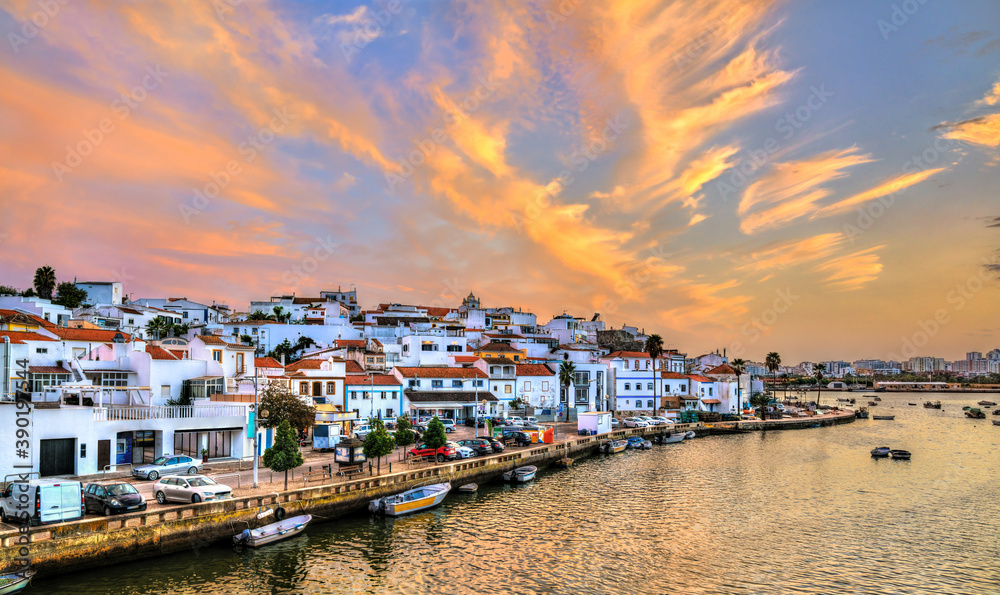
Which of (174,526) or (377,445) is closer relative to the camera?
(174,526)

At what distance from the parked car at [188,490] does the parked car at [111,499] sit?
1.89m

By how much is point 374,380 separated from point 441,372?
31.4 feet

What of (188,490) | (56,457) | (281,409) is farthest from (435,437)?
(56,457)

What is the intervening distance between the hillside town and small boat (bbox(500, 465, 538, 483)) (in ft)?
56.0

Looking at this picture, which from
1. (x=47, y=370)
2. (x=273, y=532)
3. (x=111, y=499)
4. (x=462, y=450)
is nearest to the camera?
(x=111, y=499)

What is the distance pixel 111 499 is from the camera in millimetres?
25203

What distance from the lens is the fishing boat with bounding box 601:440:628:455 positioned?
64.0 metres

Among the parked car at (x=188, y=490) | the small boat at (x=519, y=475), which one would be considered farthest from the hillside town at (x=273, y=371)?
the small boat at (x=519, y=475)

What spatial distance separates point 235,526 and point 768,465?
47.7 metres

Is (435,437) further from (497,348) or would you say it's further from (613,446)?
(497,348)

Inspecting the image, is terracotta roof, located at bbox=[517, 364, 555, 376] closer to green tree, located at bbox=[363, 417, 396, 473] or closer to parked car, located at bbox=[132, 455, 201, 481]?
green tree, located at bbox=[363, 417, 396, 473]

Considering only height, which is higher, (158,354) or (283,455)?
(158,354)

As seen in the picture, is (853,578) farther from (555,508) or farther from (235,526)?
(235,526)

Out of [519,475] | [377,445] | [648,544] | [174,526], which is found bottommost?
[519,475]
